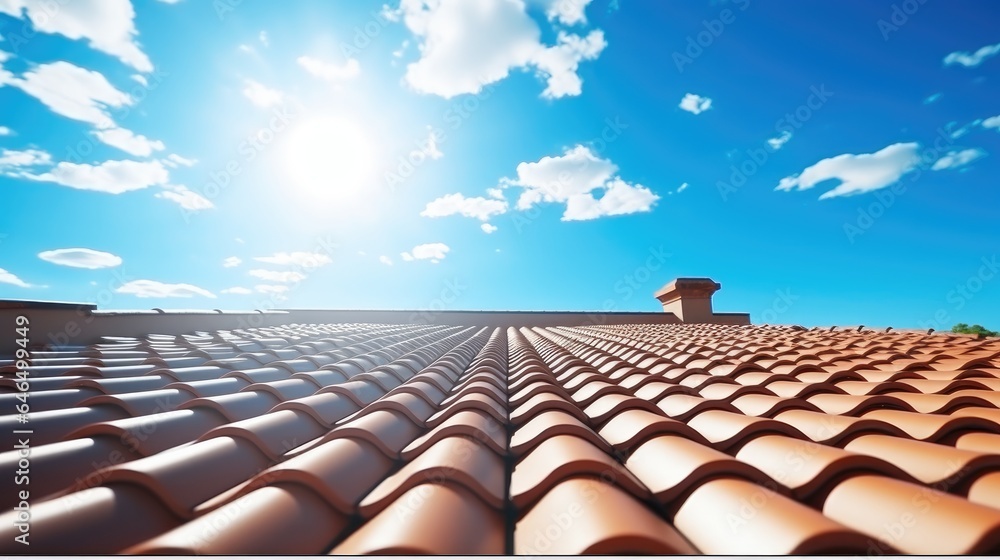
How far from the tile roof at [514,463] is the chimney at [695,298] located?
8.52 meters

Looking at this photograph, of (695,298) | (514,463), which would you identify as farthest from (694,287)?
(514,463)

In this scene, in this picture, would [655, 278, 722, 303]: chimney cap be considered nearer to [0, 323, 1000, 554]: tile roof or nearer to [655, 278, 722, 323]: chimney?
[655, 278, 722, 323]: chimney

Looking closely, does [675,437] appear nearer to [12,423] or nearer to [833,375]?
[833,375]

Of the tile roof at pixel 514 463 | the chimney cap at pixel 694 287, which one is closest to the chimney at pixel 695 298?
the chimney cap at pixel 694 287

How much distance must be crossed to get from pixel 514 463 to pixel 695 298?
11.6 meters

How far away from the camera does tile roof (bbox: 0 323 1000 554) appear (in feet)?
4.33

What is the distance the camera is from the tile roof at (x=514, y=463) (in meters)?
1.32

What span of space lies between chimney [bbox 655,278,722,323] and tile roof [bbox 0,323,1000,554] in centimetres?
852

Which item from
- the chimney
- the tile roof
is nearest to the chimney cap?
the chimney

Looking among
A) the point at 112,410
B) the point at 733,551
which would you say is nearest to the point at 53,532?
the point at 112,410

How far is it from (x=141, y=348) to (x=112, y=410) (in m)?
3.45

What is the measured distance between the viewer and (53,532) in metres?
1.30

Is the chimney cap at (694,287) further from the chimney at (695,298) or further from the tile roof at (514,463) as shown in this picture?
the tile roof at (514,463)

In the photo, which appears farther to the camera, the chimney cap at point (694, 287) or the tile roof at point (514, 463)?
the chimney cap at point (694, 287)
